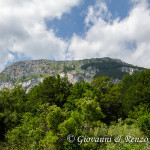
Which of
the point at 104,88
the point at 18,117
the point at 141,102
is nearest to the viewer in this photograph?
the point at 18,117

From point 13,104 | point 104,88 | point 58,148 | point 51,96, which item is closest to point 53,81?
point 51,96

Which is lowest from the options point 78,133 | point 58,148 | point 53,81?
point 58,148

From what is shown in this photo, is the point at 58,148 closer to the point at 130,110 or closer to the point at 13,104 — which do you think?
Result: the point at 13,104

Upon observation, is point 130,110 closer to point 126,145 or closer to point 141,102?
point 141,102

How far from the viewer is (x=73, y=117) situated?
37.5 ft

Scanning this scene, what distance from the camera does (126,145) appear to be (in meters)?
12.2

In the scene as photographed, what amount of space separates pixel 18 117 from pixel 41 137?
13.5 m

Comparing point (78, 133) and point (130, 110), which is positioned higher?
point (130, 110)

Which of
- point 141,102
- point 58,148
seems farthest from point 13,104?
point 141,102

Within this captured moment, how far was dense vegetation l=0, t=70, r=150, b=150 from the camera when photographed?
11.5 metres

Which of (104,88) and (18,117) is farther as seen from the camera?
(104,88)

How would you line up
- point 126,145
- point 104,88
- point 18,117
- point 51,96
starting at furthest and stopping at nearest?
point 104,88 → point 51,96 → point 18,117 → point 126,145

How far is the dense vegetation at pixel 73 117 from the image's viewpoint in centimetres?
1148

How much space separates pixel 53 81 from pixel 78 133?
20500 mm
